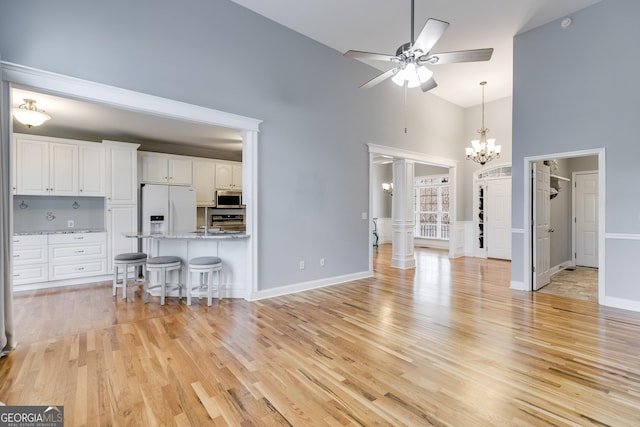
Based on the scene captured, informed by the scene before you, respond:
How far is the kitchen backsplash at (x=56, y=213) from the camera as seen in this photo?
5281mm

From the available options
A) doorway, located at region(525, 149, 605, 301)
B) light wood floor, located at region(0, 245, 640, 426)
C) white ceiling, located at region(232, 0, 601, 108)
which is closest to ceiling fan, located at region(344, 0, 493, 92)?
white ceiling, located at region(232, 0, 601, 108)

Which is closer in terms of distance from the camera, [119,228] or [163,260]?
[163,260]

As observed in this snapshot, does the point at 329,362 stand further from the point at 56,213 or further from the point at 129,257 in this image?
the point at 56,213

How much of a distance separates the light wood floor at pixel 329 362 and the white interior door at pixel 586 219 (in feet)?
11.0

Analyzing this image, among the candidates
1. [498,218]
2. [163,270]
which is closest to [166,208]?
[163,270]

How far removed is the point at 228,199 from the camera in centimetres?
743

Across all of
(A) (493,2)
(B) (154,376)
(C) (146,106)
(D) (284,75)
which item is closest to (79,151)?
(C) (146,106)

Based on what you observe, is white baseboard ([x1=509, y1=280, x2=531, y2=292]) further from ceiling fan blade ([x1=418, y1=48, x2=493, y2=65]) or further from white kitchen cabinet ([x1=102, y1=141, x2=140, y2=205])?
white kitchen cabinet ([x1=102, y1=141, x2=140, y2=205])

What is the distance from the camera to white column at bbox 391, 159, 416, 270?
21.5 ft

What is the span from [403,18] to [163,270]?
499 centimetres

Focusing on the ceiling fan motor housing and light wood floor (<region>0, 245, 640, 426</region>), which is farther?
the ceiling fan motor housing

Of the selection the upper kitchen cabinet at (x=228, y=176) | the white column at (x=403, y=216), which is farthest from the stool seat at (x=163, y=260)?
the white column at (x=403, y=216)

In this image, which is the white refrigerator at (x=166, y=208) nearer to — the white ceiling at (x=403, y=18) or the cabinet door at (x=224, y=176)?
the cabinet door at (x=224, y=176)

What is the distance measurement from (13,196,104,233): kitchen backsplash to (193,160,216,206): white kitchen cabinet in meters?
1.86
